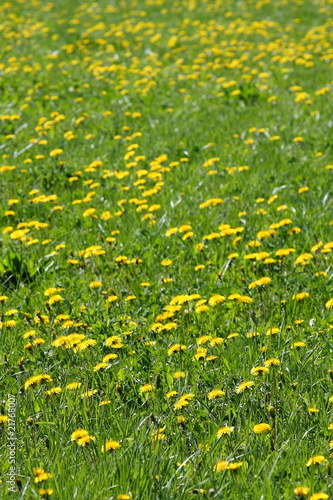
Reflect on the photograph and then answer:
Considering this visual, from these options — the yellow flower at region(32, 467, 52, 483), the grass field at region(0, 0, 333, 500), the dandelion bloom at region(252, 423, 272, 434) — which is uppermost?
the yellow flower at region(32, 467, 52, 483)

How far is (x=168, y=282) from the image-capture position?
3.50 m

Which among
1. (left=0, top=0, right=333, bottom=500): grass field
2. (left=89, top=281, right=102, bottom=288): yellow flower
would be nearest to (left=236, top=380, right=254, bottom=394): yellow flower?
(left=0, top=0, right=333, bottom=500): grass field

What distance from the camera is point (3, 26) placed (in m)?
11.0

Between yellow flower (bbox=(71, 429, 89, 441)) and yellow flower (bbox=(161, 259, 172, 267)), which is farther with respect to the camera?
yellow flower (bbox=(161, 259, 172, 267))

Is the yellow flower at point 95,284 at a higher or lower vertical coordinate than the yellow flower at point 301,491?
lower

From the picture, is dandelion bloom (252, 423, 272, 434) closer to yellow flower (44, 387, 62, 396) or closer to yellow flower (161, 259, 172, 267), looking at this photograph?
yellow flower (44, 387, 62, 396)

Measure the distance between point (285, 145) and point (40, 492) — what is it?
13.5 ft

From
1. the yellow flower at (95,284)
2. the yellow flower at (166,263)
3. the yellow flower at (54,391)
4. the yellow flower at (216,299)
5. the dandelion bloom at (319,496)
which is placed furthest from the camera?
the yellow flower at (166,263)

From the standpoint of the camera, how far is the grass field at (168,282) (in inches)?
83.1

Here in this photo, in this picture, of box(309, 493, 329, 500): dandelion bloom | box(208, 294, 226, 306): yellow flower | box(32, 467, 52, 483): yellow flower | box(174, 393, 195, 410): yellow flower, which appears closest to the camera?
box(309, 493, 329, 500): dandelion bloom

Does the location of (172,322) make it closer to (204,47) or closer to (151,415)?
(151,415)

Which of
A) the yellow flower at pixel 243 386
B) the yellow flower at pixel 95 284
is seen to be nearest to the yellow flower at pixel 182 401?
the yellow flower at pixel 243 386

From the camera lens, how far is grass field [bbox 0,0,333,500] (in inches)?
83.1

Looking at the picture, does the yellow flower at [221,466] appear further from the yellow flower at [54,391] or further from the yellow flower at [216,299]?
the yellow flower at [216,299]
